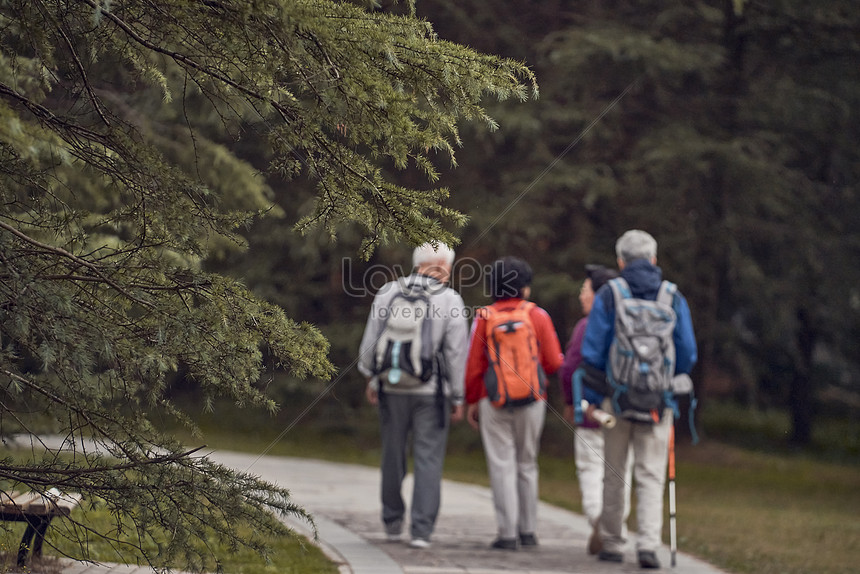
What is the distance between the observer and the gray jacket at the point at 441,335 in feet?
22.6

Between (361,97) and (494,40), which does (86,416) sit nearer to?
(361,97)

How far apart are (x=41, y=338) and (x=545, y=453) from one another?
1302 cm

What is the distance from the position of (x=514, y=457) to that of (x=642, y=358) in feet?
3.82

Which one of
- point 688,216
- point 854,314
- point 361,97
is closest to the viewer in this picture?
point 361,97

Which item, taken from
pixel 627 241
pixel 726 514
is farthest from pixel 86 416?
pixel 726 514

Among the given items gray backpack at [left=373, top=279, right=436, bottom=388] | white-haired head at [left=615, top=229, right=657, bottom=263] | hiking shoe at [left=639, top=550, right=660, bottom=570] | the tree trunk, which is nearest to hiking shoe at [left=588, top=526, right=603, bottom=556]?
hiking shoe at [left=639, top=550, right=660, bottom=570]

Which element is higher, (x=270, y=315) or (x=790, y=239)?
(x=790, y=239)

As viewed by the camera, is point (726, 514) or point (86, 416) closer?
point (86, 416)

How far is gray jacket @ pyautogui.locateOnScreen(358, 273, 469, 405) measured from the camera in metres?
6.90

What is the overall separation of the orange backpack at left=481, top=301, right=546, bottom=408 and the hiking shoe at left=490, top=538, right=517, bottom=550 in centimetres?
87

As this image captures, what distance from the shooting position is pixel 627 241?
6664mm

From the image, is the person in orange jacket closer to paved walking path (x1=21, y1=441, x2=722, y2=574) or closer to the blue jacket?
paved walking path (x1=21, y1=441, x2=722, y2=574)

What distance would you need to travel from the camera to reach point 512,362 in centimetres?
683

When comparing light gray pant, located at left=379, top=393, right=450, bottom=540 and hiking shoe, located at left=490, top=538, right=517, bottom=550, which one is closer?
hiking shoe, located at left=490, top=538, right=517, bottom=550
